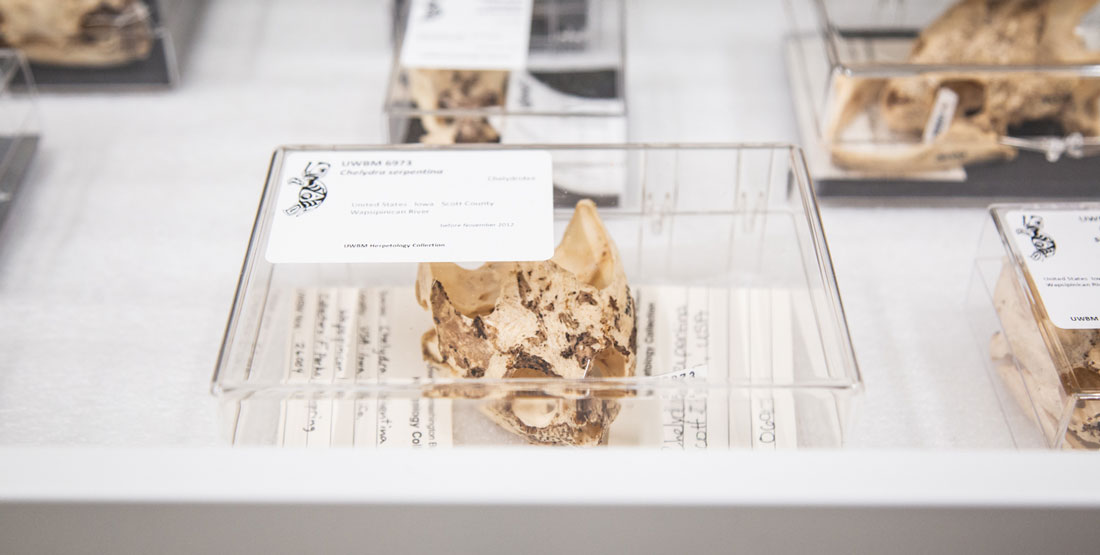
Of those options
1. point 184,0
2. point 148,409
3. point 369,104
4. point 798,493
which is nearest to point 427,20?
point 369,104

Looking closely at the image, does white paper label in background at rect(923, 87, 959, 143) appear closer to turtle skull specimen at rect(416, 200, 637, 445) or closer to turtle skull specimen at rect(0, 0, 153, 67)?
turtle skull specimen at rect(416, 200, 637, 445)

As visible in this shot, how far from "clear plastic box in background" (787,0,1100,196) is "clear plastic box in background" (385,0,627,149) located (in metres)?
0.18

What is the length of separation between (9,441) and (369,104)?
0.41 meters

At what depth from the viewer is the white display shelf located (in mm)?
403

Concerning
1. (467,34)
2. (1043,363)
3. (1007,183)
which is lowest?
(1043,363)

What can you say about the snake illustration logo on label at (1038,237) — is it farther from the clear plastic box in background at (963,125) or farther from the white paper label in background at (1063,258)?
the clear plastic box in background at (963,125)

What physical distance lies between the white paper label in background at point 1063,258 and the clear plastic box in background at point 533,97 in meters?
0.29

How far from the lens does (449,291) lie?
55 centimetres

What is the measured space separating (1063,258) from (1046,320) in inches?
1.7

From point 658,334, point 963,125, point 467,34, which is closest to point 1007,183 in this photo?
point 963,125

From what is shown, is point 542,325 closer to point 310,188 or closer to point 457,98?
point 310,188

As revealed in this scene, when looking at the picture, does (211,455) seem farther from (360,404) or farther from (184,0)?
(184,0)

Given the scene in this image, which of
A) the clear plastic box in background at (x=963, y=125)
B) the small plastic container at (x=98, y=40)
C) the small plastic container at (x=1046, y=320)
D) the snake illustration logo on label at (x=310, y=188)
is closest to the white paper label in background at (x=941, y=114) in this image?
the clear plastic box in background at (x=963, y=125)

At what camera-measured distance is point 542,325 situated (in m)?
0.52
